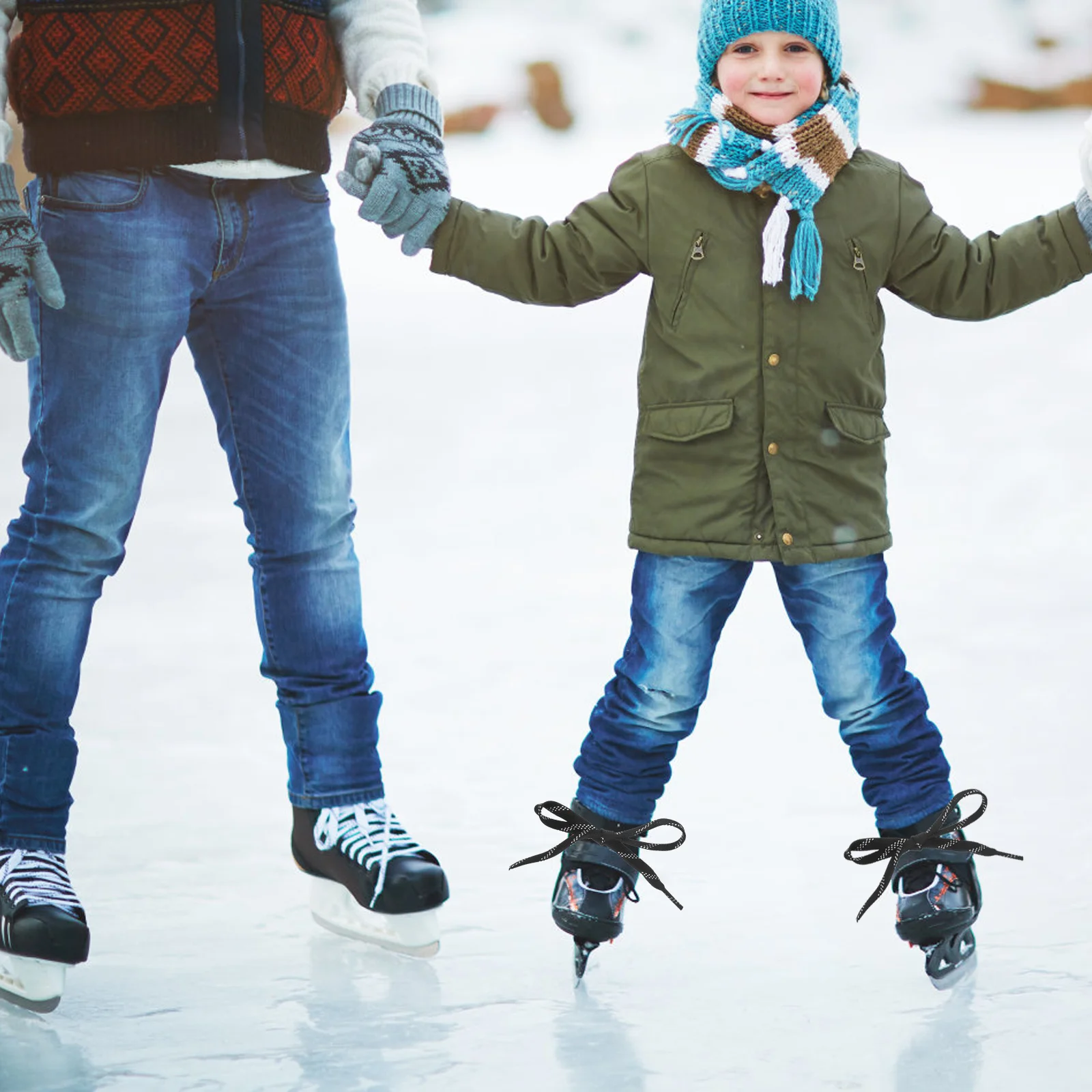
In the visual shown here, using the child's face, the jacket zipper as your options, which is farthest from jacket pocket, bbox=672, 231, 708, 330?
the jacket zipper

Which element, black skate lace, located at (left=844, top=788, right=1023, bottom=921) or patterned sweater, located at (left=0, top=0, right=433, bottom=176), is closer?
patterned sweater, located at (left=0, top=0, right=433, bottom=176)

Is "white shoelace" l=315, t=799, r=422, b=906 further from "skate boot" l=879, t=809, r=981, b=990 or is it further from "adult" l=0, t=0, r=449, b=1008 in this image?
"skate boot" l=879, t=809, r=981, b=990

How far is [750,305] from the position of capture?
1.71 metres

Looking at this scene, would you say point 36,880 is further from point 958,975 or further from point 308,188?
point 958,975

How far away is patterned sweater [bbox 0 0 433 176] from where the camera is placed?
1.61m

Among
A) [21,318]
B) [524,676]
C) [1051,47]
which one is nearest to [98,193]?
[21,318]

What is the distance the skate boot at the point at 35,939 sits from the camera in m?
1.65

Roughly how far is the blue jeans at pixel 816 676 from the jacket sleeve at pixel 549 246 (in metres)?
0.31

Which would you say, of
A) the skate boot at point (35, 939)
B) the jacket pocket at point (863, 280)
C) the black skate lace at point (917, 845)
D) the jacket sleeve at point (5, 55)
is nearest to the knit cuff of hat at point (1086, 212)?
the jacket pocket at point (863, 280)

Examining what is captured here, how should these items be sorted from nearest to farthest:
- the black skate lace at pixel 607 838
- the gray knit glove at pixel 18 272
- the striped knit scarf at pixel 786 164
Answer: the gray knit glove at pixel 18 272, the striped knit scarf at pixel 786 164, the black skate lace at pixel 607 838

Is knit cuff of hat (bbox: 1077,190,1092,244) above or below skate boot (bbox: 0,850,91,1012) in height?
above

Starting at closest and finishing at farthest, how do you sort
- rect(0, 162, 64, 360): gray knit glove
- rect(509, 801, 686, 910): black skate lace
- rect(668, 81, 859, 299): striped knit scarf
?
1. rect(0, 162, 64, 360): gray knit glove
2. rect(668, 81, 859, 299): striped knit scarf
3. rect(509, 801, 686, 910): black skate lace

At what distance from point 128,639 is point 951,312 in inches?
70.7

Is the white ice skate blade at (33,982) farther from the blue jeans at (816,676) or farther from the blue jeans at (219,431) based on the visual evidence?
the blue jeans at (816,676)
